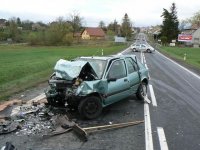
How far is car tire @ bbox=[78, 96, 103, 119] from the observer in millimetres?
8461

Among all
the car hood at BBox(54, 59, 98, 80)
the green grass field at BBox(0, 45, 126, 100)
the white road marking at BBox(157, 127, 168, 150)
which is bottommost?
the green grass field at BBox(0, 45, 126, 100)

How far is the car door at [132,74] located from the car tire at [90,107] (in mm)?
2005

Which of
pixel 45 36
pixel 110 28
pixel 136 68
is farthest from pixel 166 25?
pixel 136 68

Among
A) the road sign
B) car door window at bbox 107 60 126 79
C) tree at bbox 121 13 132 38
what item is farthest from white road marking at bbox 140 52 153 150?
tree at bbox 121 13 132 38

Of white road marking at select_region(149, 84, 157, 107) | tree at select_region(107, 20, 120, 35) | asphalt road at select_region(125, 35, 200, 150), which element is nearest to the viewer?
asphalt road at select_region(125, 35, 200, 150)

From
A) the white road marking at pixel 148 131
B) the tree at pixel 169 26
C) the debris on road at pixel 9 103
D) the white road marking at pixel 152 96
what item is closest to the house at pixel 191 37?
the tree at pixel 169 26

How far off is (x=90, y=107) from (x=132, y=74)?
265cm

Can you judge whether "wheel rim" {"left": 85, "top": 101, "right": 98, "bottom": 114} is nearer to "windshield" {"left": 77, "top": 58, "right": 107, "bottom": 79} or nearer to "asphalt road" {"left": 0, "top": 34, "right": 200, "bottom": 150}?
"asphalt road" {"left": 0, "top": 34, "right": 200, "bottom": 150}

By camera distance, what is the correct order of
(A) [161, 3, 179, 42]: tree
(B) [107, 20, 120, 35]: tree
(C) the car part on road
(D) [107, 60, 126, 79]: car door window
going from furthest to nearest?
(B) [107, 20, 120, 35]: tree
(A) [161, 3, 179, 42]: tree
(D) [107, 60, 126, 79]: car door window
(C) the car part on road

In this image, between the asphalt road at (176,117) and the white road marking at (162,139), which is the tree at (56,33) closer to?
the asphalt road at (176,117)

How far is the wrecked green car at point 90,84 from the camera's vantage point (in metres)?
8.53

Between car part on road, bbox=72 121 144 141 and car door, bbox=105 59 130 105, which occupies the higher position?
car door, bbox=105 59 130 105

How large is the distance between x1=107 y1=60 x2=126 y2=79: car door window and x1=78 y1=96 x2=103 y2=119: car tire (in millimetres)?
992

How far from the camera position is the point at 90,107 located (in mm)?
8602
